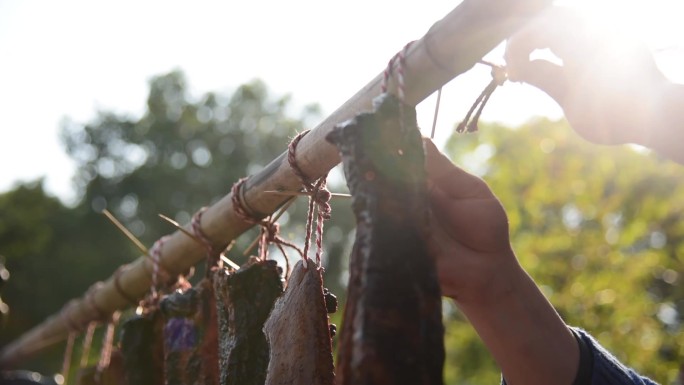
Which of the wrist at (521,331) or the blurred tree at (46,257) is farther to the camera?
the blurred tree at (46,257)

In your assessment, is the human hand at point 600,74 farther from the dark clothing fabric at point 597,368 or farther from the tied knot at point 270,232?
the tied knot at point 270,232

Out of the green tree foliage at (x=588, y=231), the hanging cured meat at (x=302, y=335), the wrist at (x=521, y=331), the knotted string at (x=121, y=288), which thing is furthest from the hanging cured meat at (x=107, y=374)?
the green tree foliage at (x=588, y=231)

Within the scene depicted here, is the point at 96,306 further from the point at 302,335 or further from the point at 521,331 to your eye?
the point at 521,331

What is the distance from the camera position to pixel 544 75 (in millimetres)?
1057

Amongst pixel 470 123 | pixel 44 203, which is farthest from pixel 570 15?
pixel 44 203

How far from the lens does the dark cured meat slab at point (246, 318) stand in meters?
1.40

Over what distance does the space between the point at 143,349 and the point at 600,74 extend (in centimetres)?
148

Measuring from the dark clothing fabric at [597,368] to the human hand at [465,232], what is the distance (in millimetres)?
259

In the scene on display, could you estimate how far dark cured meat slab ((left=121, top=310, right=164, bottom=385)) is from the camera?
1.94 m

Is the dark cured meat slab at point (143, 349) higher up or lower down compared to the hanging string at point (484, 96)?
higher up

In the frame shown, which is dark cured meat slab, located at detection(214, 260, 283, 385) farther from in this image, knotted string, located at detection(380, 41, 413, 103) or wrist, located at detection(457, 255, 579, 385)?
knotted string, located at detection(380, 41, 413, 103)

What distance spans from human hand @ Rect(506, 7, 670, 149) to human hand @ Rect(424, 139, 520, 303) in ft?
0.66

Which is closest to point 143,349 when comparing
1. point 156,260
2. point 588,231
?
point 156,260

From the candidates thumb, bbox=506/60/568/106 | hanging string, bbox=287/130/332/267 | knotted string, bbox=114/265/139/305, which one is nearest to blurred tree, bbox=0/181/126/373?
knotted string, bbox=114/265/139/305
